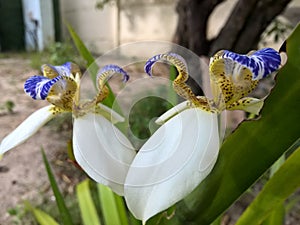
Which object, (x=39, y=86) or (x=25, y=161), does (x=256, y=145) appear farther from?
(x=25, y=161)

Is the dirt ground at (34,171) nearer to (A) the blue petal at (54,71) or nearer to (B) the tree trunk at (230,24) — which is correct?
(B) the tree trunk at (230,24)

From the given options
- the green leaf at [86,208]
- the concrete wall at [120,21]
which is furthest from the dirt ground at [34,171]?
the concrete wall at [120,21]

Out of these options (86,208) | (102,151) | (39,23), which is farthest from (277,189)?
(39,23)

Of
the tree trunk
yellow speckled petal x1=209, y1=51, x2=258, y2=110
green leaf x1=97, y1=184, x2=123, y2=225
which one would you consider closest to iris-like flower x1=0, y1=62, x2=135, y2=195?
yellow speckled petal x1=209, y1=51, x2=258, y2=110

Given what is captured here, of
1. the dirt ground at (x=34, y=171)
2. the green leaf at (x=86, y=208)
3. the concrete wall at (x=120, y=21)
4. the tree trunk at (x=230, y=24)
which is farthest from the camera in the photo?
the concrete wall at (x=120, y=21)

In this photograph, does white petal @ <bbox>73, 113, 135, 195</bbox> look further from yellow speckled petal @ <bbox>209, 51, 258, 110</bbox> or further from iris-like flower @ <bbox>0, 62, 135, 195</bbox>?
yellow speckled petal @ <bbox>209, 51, 258, 110</bbox>

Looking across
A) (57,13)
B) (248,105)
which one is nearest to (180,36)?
Answer: (248,105)

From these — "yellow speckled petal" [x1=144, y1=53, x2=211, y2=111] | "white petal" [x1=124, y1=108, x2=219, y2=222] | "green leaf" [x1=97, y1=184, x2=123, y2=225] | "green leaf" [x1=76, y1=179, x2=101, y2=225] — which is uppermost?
"yellow speckled petal" [x1=144, y1=53, x2=211, y2=111]
